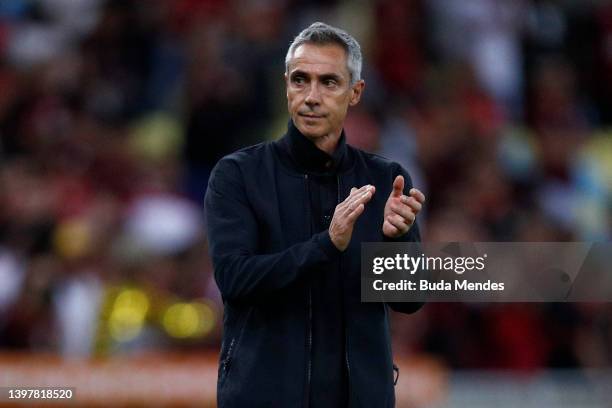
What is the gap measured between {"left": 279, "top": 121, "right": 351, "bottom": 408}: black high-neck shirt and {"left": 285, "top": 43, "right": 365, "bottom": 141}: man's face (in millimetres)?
49

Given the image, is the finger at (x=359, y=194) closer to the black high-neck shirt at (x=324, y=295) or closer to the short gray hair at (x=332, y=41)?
the black high-neck shirt at (x=324, y=295)

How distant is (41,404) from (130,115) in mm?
3741

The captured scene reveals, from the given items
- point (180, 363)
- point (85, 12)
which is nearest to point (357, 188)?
point (180, 363)

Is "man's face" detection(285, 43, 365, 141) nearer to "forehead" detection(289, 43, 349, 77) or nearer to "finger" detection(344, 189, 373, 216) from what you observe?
"forehead" detection(289, 43, 349, 77)

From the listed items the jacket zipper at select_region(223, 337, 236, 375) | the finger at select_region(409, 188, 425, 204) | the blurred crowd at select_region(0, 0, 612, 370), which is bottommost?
the jacket zipper at select_region(223, 337, 236, 375)

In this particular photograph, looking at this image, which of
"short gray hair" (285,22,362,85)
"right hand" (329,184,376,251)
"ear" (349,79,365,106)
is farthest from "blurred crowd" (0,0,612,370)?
"right hand" (329,184,376,251)

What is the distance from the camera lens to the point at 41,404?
6555 millimetres

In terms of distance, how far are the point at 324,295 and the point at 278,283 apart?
225 mm

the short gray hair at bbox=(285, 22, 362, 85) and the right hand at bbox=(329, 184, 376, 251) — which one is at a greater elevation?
the short gray hair at bbox=(285, 22, 362, 85)

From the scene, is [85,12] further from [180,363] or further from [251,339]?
[251,339]

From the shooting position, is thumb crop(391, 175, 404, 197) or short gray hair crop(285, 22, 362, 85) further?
short gray hair crop(285, 22, 362, 85)

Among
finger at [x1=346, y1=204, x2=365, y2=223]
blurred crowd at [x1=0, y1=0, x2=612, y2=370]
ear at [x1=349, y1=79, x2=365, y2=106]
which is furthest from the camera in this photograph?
blurred crowd at [x1=0, y1=0, x2=612, y2=370]

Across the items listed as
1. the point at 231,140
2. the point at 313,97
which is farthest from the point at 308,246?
the point at 231,140

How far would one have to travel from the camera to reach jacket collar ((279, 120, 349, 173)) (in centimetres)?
424
